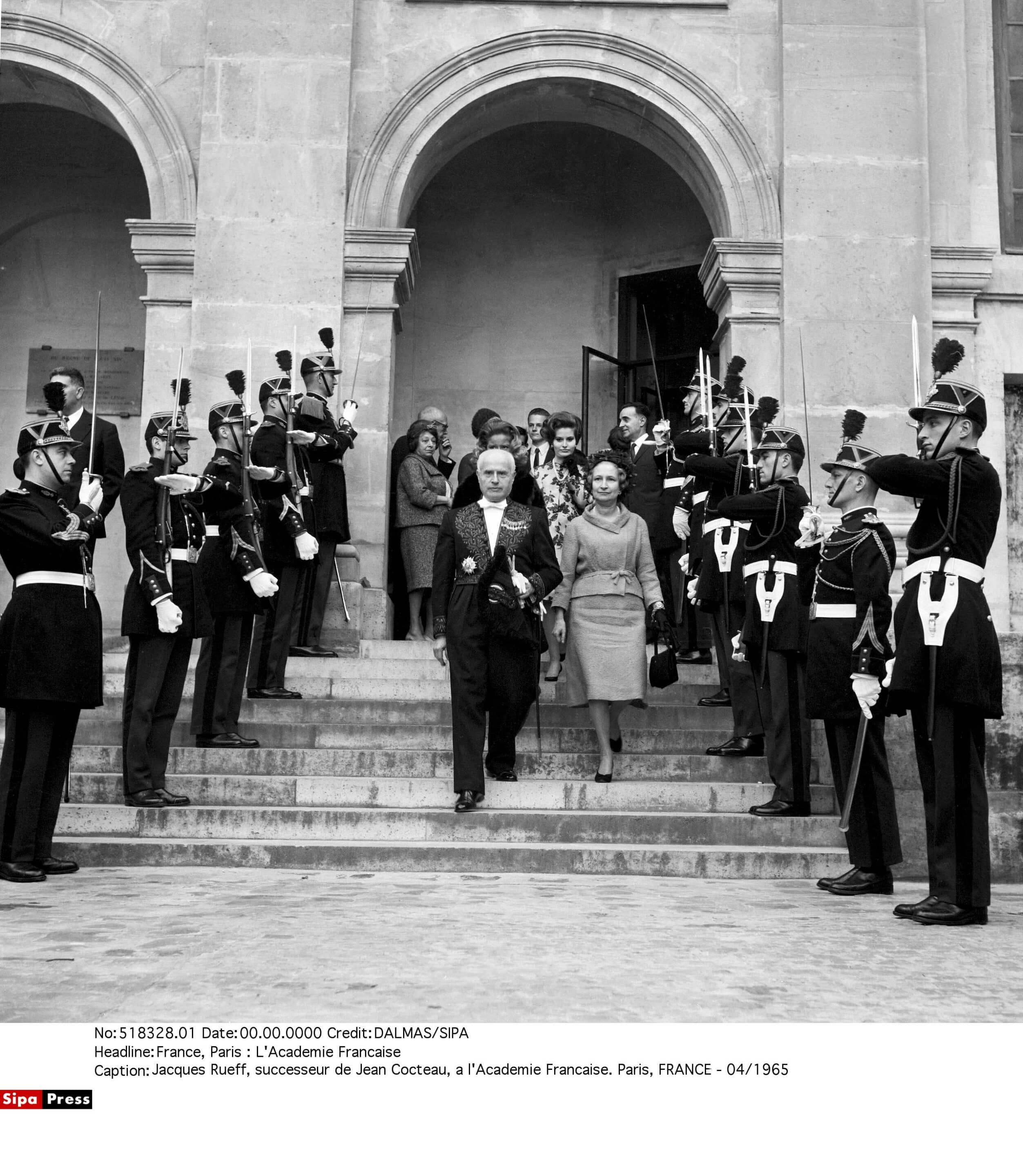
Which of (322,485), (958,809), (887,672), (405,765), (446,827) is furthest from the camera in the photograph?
(322,485)

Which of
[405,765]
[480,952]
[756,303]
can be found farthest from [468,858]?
[756,303]

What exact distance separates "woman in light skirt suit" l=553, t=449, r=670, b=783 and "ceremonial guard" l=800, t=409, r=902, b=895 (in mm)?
1175

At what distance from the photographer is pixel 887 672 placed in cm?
582

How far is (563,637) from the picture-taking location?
7.92m

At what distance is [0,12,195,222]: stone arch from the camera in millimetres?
10922

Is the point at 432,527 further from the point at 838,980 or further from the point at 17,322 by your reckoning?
the point at 838,980

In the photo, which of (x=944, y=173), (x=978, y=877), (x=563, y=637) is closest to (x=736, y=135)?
(x=944, y=173)

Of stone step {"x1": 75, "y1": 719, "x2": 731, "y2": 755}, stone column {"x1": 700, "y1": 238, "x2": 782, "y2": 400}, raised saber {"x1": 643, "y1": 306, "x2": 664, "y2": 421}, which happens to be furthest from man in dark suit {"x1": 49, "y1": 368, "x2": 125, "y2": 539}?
raised saber {"x1": 643, "y1": 306, "x2": 664, "y2": 421}

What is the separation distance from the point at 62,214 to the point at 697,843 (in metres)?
→ 9.67

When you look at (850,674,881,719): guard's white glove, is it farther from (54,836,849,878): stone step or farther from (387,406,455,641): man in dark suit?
(387,406,455,641): man in dark suit

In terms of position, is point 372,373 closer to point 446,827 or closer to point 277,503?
point 277,503

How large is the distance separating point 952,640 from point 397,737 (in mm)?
3296

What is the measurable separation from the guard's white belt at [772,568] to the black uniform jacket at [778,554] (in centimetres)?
1
